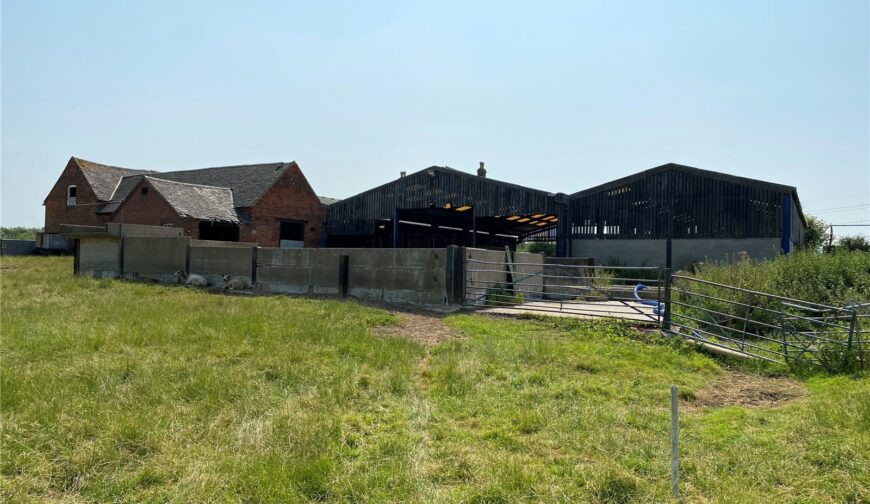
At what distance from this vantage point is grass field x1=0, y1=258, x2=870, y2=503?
3.85m

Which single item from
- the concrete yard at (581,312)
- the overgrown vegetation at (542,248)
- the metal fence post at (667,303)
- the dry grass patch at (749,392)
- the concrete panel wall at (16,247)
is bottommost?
the dry grass patch at (749,392)

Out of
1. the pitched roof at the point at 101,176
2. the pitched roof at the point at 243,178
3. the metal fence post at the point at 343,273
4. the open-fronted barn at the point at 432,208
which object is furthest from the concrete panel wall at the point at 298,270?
the pitched roof at the point at 101,176

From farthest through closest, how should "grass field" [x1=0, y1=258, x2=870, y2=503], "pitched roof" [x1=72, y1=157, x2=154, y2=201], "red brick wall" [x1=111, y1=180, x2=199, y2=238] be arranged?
"pitched roof" [x1=72, y1=157, x2=154, y2=201], "red brick wall" [x1=111, y1=180, x2=199, y2=238], "grass field" [x1=0, y1=258, x2=870, y2=503]

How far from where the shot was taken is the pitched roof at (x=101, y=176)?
37.8 m

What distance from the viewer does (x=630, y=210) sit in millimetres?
24000

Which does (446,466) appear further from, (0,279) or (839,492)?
(0,279)

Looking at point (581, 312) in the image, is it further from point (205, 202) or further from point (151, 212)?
point (151, 212)

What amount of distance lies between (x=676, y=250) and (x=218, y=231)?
84.1ft

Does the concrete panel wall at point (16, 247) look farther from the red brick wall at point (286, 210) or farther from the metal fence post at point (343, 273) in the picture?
the metal fence post at point (343, 273)

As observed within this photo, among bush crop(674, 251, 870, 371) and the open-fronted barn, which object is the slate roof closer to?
the open-fronted barn

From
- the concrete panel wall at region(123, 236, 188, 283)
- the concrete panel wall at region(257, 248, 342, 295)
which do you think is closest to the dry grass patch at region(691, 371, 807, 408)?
the concrete panel wall at region(257, 248, 342, 295)

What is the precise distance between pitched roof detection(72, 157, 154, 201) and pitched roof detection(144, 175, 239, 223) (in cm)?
1020

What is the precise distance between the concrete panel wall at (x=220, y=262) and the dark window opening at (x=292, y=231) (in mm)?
13444

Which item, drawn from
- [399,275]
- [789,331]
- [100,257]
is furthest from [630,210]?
[100,257]
